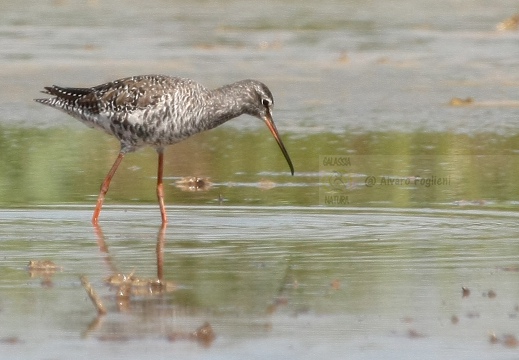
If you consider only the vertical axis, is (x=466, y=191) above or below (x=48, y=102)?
below

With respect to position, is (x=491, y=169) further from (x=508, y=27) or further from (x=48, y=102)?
(x=508, y=27)

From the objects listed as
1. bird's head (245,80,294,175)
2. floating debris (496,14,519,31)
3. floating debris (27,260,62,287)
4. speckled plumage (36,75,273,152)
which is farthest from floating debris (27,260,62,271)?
floating debris (496,14,519,31)

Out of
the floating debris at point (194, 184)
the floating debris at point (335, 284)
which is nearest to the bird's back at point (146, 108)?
the floating debris at point (194, 184)

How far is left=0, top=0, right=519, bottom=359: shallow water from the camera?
6.86 metres

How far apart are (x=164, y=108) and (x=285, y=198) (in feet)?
4.54

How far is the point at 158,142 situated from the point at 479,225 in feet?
9.17

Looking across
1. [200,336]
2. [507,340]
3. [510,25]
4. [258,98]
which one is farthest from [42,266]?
[510,25]

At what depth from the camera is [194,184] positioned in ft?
41.3

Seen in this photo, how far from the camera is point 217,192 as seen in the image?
12078mm

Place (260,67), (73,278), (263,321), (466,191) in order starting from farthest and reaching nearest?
(260,67) < (466,191) < (73,278) < (263,321)

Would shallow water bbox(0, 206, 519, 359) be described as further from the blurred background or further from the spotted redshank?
the blurred background

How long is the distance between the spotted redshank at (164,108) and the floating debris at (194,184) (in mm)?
928

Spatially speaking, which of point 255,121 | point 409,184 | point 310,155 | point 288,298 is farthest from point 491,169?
point 288,298

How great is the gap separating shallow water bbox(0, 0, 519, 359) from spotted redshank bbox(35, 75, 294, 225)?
0.62 metres
